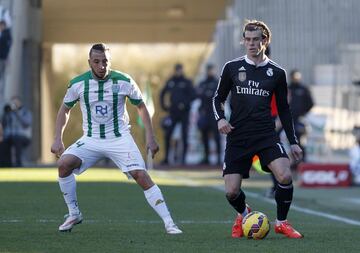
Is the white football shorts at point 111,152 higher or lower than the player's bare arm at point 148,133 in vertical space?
lower

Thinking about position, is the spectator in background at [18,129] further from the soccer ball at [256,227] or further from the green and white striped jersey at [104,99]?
the soccer ball at [256,227]

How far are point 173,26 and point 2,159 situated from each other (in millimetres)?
14364

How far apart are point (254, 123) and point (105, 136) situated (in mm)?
1454

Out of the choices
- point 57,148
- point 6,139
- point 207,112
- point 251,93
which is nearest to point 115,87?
point 57,148

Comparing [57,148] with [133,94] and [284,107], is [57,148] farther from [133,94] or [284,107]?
[284,107]

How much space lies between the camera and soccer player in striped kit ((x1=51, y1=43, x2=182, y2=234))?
11.7m

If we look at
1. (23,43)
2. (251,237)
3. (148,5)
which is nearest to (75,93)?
(251,237)

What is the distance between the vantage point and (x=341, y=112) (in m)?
30.2

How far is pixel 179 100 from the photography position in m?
30.2

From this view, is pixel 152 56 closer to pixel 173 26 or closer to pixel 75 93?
pixel 173 26

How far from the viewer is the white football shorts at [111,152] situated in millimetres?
11703

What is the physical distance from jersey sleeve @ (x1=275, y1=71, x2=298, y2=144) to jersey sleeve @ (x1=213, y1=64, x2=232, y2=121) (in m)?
0.48

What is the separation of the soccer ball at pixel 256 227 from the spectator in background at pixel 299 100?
13909 mm

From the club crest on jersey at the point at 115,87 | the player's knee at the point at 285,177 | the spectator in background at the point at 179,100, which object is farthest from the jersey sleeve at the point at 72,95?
the spectator in background at the point at 179,100
